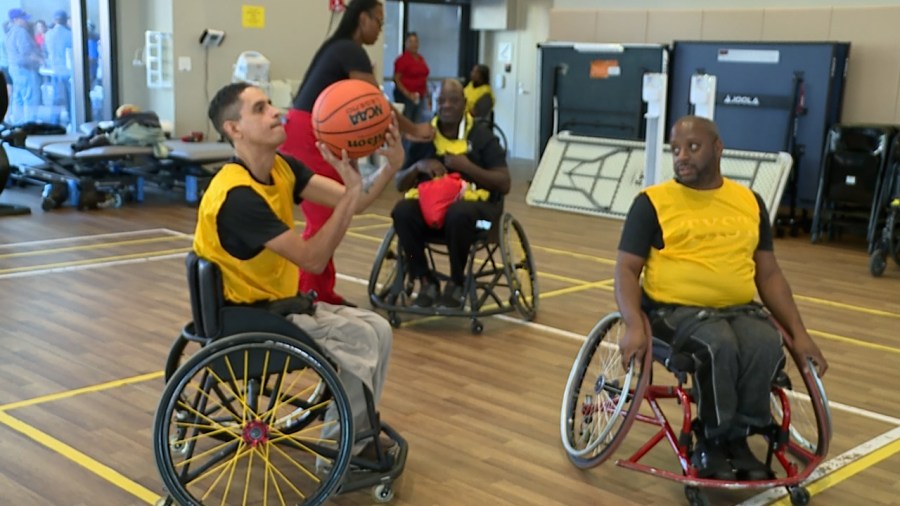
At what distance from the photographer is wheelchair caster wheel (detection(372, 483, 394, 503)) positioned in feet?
9.64

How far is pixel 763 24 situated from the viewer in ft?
31.1

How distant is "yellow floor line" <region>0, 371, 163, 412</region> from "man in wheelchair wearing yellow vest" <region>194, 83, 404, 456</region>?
50.5 inches

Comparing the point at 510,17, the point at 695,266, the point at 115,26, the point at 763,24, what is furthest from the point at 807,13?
the point at 695,266

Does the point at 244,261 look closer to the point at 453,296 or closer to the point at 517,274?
the point at 453,296

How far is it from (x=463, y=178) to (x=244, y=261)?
7.60 feet

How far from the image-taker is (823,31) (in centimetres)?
912

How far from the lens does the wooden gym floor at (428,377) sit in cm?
312

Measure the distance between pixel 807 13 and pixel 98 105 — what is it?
21.6 feet

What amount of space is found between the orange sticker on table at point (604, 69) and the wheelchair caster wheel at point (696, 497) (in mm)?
7511

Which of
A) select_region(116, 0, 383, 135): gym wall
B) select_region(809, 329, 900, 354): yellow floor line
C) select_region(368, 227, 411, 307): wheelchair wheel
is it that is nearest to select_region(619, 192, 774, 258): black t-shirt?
select_region(368, 227, 411, 307): wheelchair wheel

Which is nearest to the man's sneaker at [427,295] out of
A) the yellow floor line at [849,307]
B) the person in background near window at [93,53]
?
the yellow floor line at [849,307]

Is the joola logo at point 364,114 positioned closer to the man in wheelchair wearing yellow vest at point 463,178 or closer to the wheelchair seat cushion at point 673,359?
the wheelchair seat cushion at point 673,359

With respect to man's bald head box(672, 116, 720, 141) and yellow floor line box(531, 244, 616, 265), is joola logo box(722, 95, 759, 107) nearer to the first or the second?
yellow floor line box(531, 244, 616, 265)

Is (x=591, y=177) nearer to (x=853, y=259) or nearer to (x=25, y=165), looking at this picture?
(x=853, y=259)
